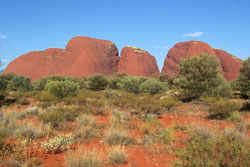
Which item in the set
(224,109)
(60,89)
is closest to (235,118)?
(224,109)

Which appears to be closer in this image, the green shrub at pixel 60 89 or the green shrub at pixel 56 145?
the green shrub at pixel 56 145

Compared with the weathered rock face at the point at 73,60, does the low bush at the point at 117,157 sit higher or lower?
lower

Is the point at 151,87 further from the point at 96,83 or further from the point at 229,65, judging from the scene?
the point at 229,65

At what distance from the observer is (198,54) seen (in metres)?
61.9

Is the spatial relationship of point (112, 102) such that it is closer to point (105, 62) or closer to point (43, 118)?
point (43, 118)

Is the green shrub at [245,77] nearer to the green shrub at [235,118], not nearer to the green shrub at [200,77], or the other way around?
the green shrub at [200,77]

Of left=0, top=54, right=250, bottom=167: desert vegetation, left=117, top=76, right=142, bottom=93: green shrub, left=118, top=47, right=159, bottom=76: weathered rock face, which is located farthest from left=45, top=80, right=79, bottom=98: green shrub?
left=118, top=47, right=159, bottom=76: weathered rock face

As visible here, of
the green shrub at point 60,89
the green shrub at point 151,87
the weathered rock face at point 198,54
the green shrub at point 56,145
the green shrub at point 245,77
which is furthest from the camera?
the weathered rock face at point 198,54

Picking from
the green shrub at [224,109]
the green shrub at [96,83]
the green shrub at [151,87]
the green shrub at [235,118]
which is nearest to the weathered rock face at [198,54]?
the green shrub at [96,83]

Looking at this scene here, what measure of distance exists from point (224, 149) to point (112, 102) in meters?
9.16

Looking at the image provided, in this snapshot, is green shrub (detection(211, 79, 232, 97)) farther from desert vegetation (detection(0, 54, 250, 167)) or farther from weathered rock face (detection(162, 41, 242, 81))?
weathered rock face (detection(162, 41, 242, 81))

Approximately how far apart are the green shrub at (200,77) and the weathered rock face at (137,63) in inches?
1941

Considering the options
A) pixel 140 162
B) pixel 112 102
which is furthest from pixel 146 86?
pixel 140 162

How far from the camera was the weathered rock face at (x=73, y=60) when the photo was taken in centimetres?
6088
